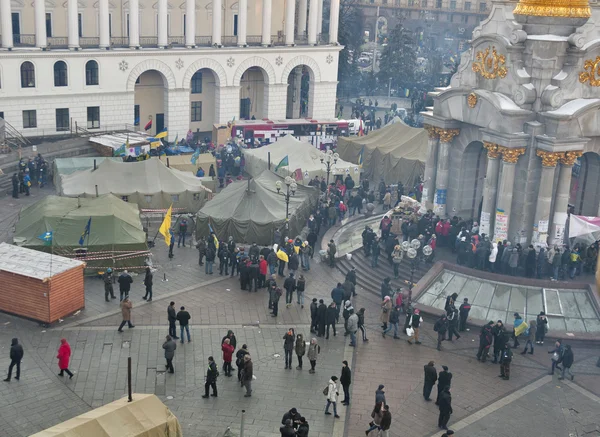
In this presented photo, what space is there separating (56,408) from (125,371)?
281 cm

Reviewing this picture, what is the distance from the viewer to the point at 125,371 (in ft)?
85.1

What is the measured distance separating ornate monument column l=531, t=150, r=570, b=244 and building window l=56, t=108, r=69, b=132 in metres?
32.4

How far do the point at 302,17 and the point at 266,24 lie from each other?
5079mm

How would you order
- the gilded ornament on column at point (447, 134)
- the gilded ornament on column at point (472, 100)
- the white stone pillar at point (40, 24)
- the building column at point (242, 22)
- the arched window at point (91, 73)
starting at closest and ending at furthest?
1. the gilded ornament on column at point (472, 100)
2. the gilded ornament on column at point (447, 134)
3. the white stone pillar at point (40, 24)
4. the arched window at point (91, 73)
5. the building column at point (242, 22)

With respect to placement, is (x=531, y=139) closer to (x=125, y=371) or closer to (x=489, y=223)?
(x=489, y=223)

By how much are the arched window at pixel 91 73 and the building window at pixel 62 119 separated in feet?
7.52

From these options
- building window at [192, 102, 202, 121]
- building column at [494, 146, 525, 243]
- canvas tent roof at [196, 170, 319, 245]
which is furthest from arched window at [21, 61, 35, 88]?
building column at [494, 146, 525, 243]

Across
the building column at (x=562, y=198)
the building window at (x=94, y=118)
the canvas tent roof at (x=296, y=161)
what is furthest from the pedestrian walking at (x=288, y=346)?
the building window at (x=94, y=118)

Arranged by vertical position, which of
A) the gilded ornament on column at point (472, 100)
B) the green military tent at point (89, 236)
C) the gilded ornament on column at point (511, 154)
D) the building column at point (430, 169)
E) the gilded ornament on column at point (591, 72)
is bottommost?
the green military tent at point (89, 236)

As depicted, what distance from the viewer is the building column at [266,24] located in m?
61.1

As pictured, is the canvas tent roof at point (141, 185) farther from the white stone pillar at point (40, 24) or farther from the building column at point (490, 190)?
the white stone pillar at point (40, 24)

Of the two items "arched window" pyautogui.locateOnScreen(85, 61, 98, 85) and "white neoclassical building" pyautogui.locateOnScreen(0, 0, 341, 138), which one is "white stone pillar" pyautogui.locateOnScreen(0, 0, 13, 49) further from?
"arched window" pyautogui.locateOnScreen(85, 61, 98, 85)

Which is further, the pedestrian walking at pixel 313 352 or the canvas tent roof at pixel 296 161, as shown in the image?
the canvas tent roof at pixel 296 161

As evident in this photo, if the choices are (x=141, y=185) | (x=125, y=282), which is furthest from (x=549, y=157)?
(x=141, y=185)
